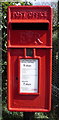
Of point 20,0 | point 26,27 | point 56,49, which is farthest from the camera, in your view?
point 56,49

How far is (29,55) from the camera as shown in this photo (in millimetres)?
2670

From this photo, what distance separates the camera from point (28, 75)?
267cm

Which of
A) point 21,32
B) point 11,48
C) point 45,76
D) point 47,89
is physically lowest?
point 47,89

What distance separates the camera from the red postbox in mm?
2625

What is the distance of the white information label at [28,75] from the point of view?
8.72ft

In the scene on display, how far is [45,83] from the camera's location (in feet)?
8.87

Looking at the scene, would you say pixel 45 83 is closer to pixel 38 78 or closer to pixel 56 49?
→ pixel 38 78

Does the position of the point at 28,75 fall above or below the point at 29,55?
below

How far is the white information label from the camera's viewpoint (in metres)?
2.66

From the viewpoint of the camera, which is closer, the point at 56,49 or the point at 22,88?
the point at 22,88

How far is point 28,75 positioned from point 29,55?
0.81ft

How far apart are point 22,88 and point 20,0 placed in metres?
1.72

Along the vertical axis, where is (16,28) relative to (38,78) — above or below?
above

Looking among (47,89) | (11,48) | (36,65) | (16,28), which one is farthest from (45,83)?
(16,28)
